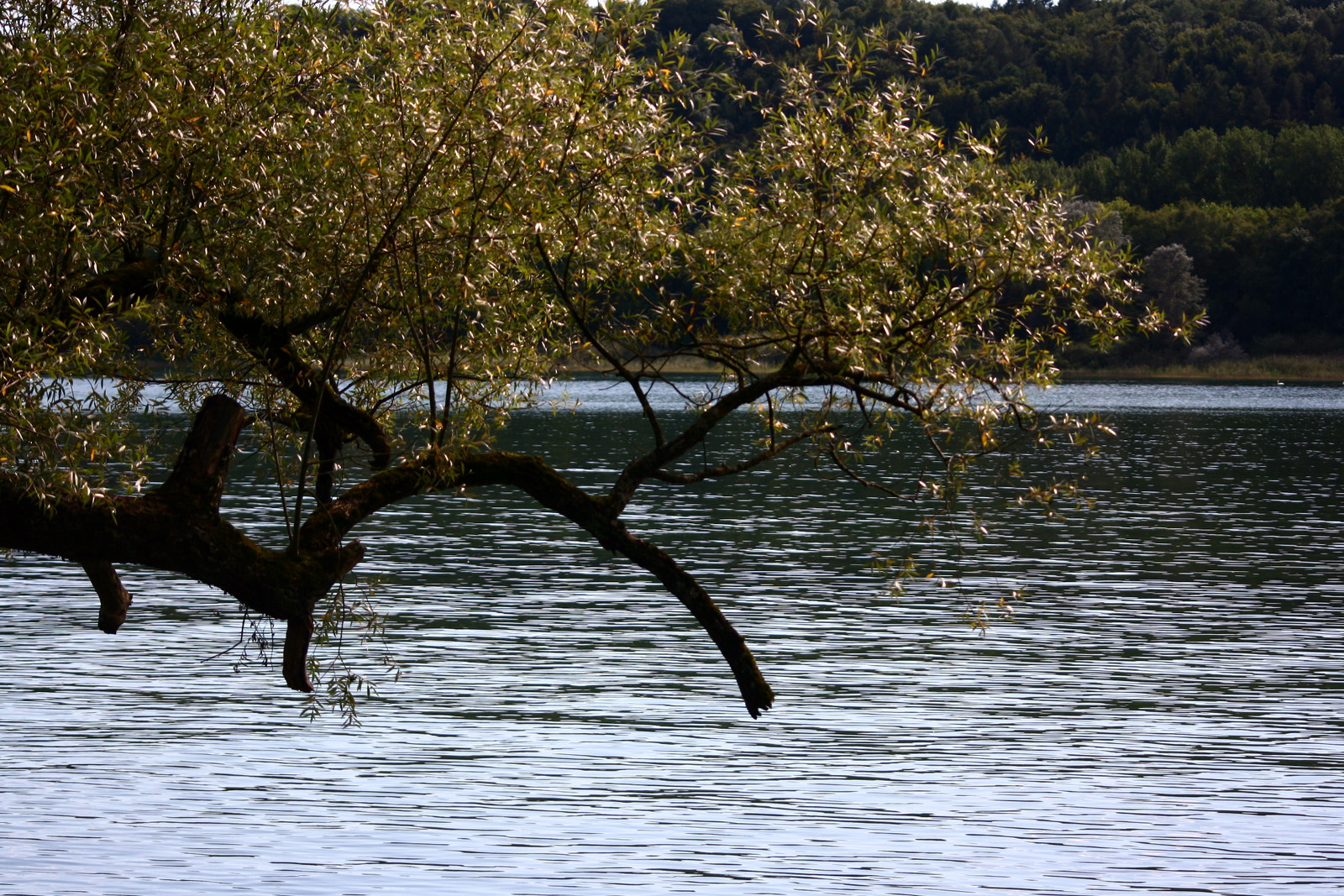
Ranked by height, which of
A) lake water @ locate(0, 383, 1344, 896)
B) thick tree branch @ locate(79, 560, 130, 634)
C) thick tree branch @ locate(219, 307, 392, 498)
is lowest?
lake water @ locate(0, 383, 1344, 896)

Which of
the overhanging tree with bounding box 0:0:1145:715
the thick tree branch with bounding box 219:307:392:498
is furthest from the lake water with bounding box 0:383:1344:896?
the thick tree branch with bounding box 219:307:392:498

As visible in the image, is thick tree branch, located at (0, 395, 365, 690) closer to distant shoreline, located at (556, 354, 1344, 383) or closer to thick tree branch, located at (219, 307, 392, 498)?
thick tree branch, located at (219, 307, 392, 498)

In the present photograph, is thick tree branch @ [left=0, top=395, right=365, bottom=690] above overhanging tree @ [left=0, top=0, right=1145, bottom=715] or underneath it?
underneath

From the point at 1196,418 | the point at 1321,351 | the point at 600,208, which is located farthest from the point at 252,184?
the point at 1321,351

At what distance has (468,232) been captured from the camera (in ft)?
48.1

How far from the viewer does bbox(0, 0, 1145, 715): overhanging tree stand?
46.6 ft

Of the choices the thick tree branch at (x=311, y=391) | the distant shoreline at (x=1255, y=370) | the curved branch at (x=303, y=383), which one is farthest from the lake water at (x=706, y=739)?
the distant shoreline at (x=1255, y=370)

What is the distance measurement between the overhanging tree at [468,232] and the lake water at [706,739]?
4812 mm

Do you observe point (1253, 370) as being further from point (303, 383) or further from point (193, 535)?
point (193, 535)

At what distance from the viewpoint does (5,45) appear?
1397cm

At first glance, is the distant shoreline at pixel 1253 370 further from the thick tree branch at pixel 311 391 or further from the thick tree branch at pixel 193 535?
the thick tree branch at pixel 193 535

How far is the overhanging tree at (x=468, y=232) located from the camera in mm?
14203

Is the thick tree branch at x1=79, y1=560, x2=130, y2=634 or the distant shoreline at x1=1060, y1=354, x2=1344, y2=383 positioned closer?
the thick tree branch at x1=79, y1=560, x2=130, y2=634

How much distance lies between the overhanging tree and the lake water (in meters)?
4.81
